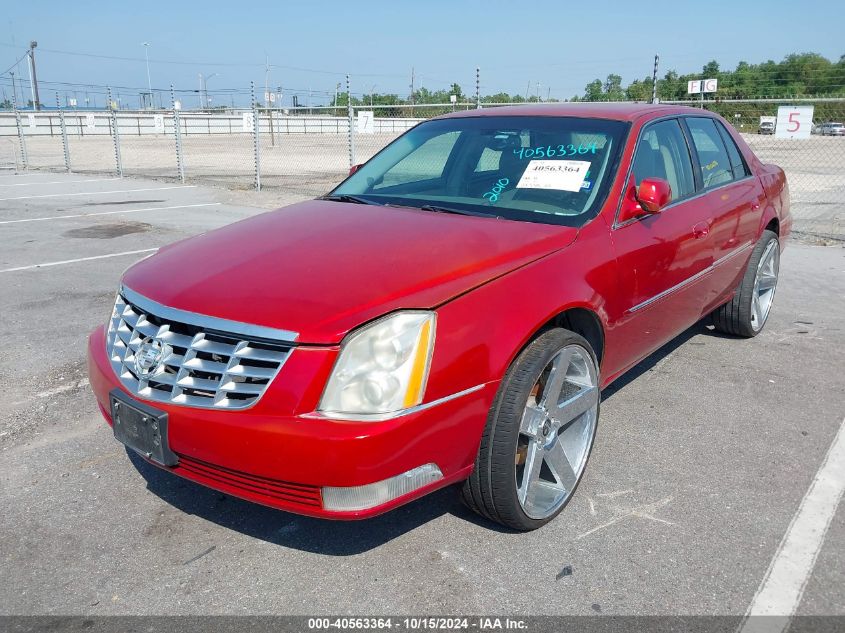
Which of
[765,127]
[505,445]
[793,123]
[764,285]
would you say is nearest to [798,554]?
[505,445]

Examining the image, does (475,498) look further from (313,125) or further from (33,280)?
(313,125)

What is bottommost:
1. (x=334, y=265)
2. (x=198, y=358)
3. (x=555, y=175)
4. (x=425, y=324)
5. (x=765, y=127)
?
(x=198, y=358)

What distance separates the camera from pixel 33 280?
682cm

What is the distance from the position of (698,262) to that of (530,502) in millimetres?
1953

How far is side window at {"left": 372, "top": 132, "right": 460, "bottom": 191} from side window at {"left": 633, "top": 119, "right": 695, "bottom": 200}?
1.04 meters

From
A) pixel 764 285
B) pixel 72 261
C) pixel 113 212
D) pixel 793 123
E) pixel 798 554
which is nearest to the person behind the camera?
pixel 798 554

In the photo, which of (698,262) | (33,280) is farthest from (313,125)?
(698,262)

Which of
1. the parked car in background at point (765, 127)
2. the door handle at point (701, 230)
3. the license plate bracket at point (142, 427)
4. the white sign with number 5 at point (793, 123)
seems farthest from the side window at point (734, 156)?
the parked car in background at point (765, 127)

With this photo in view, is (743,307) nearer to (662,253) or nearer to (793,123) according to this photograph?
(662,253)

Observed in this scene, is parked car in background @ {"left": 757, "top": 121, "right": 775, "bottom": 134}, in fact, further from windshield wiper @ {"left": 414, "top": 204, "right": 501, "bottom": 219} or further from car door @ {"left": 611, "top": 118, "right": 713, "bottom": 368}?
windshield wiper @ {"left": 414, "top": 204, "right": 501, "bottom": 219}

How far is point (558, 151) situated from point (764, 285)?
273 cm

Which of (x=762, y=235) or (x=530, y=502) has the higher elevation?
(x=762, y=235)

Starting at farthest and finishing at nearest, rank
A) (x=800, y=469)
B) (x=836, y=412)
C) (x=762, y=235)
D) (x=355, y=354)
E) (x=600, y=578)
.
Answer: (x=762, y=235) → (x=836, y=412) → (x=800, y=469) → (x=600, y=578) → (x=355, y=354)

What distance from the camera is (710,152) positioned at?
460 cm
